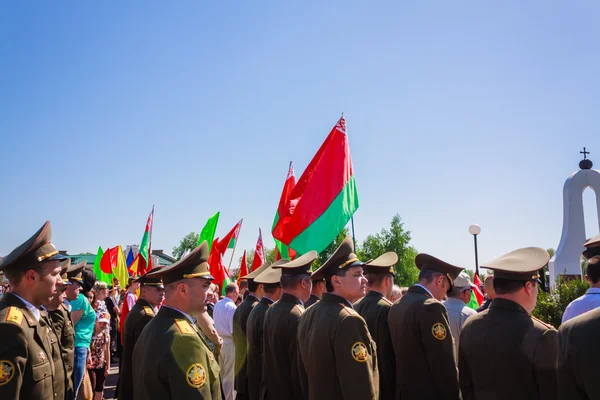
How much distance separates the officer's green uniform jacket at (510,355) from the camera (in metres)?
3.44

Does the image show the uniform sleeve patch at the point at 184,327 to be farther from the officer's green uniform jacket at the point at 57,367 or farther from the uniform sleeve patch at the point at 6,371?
the officer's green uniform jacket at the point at 57,367

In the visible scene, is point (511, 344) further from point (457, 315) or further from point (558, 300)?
point (558, 300)

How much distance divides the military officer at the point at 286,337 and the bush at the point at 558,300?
5238 mm

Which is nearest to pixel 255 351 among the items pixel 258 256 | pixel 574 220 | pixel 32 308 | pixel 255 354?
pixel 255 354

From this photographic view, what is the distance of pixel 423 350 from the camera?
15.7ft

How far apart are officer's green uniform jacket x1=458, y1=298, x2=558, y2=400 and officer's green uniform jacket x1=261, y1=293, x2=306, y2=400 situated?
2.06 m

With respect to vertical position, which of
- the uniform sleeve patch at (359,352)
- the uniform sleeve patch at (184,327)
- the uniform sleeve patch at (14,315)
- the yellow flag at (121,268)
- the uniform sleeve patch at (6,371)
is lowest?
the uniform sleeve patch at (359,352)

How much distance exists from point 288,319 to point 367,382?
5.36ft

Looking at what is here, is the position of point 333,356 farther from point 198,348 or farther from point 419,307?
point 198,348

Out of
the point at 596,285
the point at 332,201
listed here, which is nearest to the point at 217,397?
the point at 596,285

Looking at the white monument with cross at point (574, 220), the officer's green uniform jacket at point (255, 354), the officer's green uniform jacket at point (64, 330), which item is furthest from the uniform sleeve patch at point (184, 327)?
the white monument with cross at point (574, 220)

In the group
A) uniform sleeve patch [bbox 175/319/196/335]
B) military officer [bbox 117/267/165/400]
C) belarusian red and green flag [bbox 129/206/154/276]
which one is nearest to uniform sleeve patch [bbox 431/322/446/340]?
uniform sleeve patch [bbox 175/319/196/335]

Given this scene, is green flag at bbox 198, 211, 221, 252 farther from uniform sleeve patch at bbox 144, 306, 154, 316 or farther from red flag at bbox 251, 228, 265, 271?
uniform sleeve patch at bbox 144, 306, 154, 316

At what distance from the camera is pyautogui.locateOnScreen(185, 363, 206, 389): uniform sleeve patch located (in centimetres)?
308
